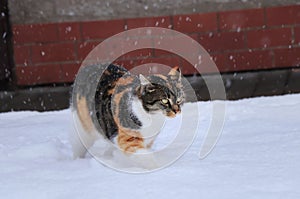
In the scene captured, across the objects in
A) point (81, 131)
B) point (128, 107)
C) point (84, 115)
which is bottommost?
point (81, 131)

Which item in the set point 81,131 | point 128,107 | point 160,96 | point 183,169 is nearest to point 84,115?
point 81,131

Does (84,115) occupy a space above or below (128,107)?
below

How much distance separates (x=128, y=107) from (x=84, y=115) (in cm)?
42

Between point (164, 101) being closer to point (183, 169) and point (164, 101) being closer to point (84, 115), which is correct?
point (183, 169)

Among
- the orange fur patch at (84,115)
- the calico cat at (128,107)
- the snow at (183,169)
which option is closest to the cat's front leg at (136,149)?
the calico cat at (128,107)

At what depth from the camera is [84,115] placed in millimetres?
3564

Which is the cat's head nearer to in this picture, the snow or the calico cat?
the calico cat

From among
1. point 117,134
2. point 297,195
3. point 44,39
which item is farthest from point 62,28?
point 297,195

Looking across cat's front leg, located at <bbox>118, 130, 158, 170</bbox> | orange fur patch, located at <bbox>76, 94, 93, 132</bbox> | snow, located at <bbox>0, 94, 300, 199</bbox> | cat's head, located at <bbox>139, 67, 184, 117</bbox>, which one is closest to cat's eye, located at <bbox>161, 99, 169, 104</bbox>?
cat's head, located at <bbox>139, 67, 184, 117</bbox>

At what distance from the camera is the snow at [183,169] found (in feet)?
9.14

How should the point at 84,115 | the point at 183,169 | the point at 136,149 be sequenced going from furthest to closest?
the point at 84,115, the point at 136,149, the point at 183,169

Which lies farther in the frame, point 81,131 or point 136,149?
point 81,131

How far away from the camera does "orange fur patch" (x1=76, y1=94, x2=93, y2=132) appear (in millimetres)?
3553

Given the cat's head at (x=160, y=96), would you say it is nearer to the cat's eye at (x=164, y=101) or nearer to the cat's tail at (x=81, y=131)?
the cat's eye at (x=164, y=101)
